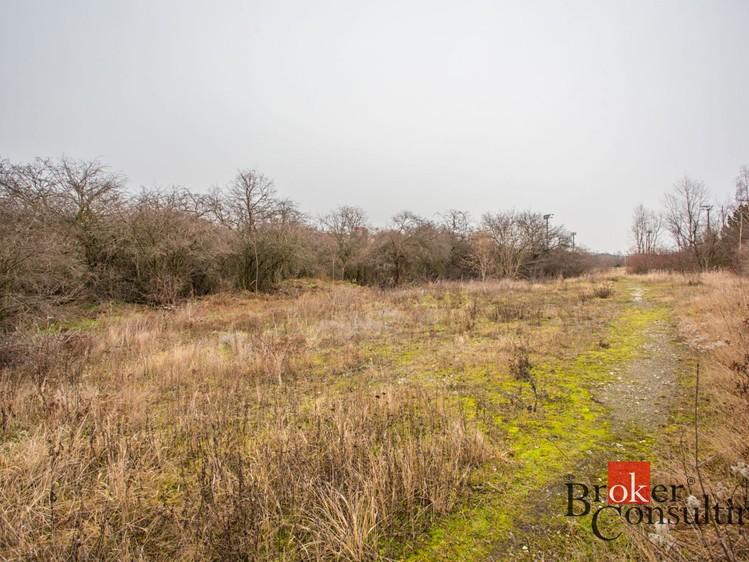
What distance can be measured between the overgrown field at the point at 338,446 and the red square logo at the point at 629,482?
160mm

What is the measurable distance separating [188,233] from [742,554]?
749 inches

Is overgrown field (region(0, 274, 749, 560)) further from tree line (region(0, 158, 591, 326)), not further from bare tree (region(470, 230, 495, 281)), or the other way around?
bare tree (region(470, 230, 495, 281))

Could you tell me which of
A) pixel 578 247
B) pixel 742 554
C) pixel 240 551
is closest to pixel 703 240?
pixel 578 247

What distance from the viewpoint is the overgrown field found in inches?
80.7

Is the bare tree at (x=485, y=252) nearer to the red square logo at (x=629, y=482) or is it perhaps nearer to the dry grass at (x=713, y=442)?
the dry grass at (x=713, y=442)

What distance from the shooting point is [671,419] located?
3.62m

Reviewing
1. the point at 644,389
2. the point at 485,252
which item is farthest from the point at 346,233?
the point at 644,389

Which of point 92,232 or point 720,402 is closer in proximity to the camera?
point 720,402

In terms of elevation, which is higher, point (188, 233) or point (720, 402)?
point (188, 233)

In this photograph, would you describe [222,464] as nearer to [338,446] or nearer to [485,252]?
[338,446]

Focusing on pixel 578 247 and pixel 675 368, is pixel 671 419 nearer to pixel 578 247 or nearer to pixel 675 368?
pixel 675 368

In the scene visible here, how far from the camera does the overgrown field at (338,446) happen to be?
2.05 meters

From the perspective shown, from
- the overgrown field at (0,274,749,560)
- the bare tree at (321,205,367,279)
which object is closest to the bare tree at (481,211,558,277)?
the bare tree at (321,205,367,279)

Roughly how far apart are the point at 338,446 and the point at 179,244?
16.4 metres
